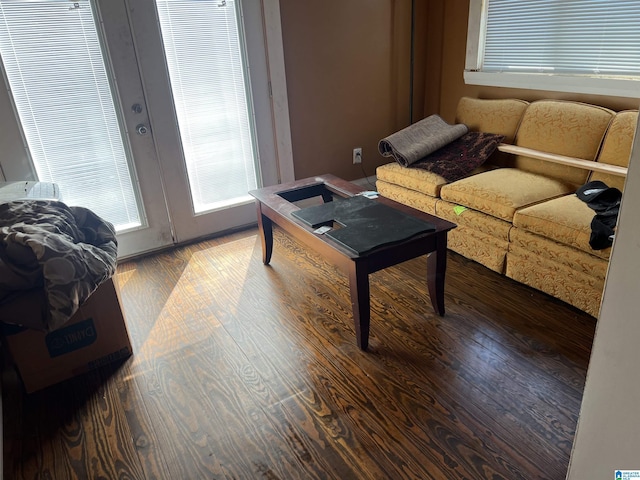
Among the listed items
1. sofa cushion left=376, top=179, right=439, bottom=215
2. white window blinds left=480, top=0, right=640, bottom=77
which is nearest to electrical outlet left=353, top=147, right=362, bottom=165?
sofa cushion left=376, top=179, right=439, bottom=215

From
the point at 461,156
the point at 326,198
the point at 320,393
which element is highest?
the point at 461,156

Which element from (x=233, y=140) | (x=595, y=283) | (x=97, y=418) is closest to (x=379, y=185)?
(x=233, y=140)

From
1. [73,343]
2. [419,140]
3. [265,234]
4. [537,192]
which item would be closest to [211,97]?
[265,234]

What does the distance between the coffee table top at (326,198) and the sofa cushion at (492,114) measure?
3.94 ft

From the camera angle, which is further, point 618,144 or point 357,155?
point 357,155

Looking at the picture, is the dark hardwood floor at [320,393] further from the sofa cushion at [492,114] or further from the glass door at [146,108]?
the sofa cushion at [492,114]

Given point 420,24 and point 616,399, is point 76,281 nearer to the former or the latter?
point 616,399

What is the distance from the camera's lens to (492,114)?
3.13m

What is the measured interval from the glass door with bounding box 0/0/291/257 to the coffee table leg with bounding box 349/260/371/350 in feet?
5.54

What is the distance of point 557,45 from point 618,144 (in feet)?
2.85

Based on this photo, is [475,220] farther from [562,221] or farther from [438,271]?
[438,271]

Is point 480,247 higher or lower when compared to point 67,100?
lower


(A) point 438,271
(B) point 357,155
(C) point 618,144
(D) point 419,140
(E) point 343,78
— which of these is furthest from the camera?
(B) point 357,155

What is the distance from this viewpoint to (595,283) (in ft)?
6.67
